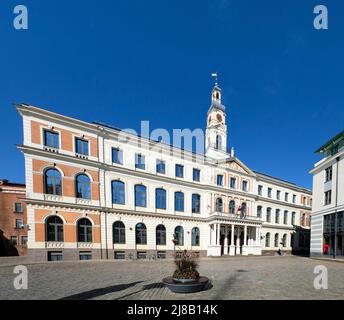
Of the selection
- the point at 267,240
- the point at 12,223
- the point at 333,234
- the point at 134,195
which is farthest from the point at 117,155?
the point at 267,240

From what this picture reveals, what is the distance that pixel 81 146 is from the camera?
19.6 metres

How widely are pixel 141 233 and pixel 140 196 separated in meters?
4.46

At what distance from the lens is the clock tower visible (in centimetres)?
3028

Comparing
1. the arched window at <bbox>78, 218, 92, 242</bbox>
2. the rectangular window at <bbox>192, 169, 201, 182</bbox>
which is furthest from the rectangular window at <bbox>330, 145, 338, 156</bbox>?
the arched window at <bbox>78, 218, 92, 242</bbox>

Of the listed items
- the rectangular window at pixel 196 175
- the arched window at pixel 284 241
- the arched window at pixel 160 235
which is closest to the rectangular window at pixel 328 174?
the rectangular window at pixel 196 175

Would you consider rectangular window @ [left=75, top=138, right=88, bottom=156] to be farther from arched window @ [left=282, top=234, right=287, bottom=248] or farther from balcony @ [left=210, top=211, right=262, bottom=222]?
arched window @ [left=282, top=234, right=287, bottom=248]

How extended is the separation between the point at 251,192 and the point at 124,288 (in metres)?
27.4

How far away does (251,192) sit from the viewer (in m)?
30.4

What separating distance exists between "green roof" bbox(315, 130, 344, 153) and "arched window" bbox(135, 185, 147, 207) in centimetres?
2382

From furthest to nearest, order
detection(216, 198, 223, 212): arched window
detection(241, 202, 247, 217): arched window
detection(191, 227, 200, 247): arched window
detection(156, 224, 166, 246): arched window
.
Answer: detection(241, 202, 247, 217): arched window
detection(216, 198, 223, 212): arched window
detection(191, 227, 200, 247): arched window
detection(156, 224, 166, 246): arched window

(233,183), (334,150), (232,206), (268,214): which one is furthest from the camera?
(268,214)

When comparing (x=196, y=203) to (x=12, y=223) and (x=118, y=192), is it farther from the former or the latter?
(x=12, y=223)

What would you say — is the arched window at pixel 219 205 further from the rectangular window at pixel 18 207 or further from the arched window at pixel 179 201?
the rectangular window at pixel 18 207

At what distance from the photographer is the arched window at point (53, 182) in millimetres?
17516
